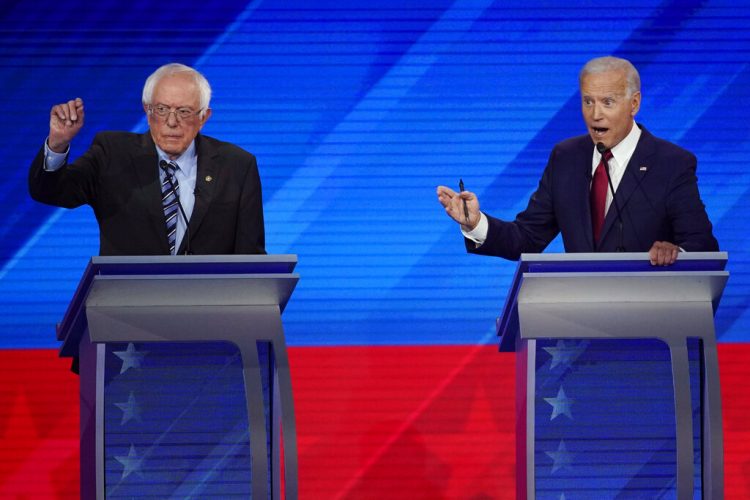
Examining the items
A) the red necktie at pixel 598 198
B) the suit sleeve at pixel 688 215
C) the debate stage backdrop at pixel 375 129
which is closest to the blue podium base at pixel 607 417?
the suit sleeve at pixel 688 215

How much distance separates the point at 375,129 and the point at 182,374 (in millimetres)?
2276

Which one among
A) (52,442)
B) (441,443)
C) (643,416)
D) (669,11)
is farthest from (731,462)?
(52,442)

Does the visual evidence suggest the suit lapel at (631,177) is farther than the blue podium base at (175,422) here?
Yes

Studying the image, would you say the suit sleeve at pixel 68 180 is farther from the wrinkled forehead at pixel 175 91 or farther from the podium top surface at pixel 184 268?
the podium top surface at pixel 184 268

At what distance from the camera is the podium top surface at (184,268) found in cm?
273

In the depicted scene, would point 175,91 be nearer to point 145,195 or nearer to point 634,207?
point 145,195

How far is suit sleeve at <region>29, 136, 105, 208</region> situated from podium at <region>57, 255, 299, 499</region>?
1.75ft

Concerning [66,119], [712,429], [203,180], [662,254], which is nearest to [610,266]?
[662,254]

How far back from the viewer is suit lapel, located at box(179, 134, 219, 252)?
327cm

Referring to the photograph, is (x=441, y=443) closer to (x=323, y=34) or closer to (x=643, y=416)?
(x=323, y=34)

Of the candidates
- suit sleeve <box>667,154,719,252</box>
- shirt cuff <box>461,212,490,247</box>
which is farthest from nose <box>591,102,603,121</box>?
shirt cuff <box>461,212,490,247</box>

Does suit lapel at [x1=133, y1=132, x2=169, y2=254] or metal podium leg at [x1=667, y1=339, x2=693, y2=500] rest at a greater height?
suit lapel at [x1=133, y1=132, x2=169, y2=254]

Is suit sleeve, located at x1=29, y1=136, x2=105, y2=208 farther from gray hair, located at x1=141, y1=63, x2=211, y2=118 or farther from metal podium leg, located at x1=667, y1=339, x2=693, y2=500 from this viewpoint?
metal podium leg, located at x1=667, y1=339, x2=693, y2=500

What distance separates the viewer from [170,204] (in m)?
3.30
